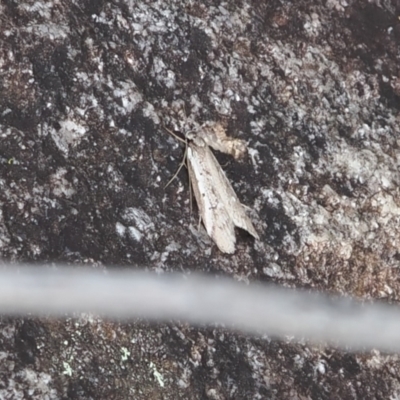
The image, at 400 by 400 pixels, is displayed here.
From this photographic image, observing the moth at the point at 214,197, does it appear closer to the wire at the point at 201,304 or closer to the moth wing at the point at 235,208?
the moth wing at the point at 235,208

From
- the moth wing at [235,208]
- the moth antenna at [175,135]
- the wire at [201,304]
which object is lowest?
the wire at [201,304]

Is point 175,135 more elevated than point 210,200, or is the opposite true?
point 175,135

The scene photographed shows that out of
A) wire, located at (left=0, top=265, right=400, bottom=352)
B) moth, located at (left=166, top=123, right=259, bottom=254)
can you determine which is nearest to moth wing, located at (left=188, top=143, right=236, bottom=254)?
moth, located at (left=166, top=123, right=259, bottom=254)

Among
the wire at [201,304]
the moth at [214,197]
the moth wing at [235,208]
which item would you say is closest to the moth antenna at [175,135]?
the moth at [214,197]

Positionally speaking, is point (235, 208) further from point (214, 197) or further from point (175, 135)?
point (175, 135)

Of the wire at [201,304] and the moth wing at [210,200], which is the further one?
the moth wing at [210,200]

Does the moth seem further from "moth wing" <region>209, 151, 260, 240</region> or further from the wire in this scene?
the wire

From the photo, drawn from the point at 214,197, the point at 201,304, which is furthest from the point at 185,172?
the point at 201,304

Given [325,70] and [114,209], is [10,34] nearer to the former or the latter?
[114,209]
